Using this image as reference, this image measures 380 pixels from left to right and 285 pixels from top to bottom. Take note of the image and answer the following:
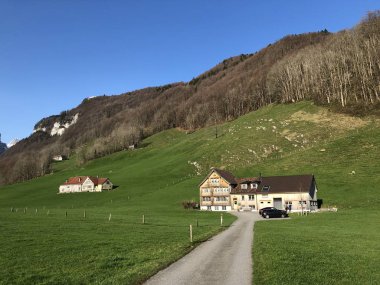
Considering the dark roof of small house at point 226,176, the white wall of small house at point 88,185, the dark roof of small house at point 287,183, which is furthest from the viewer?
the white wall of small house at point 88,185

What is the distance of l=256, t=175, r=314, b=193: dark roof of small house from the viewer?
293ft

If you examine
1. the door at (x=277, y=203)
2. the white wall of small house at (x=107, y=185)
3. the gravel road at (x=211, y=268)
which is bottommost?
the gravel road at (x=211, y=268)

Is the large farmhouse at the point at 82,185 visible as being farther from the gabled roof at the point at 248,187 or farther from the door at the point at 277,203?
the door at the point at 277,203

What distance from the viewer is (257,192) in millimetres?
96875

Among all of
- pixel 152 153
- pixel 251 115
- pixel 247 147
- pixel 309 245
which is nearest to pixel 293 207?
pixel 247 147

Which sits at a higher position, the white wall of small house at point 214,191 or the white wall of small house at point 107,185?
the white wall of small house at point 107,185

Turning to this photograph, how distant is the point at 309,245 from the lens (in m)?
29.4

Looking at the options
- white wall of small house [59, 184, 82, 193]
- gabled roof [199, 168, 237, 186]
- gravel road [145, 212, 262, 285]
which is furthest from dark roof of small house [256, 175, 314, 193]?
white wall of small house [59, 184, 82, 193]

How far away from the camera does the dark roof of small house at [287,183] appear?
293 feet

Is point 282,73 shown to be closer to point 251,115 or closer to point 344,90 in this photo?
point 251,115

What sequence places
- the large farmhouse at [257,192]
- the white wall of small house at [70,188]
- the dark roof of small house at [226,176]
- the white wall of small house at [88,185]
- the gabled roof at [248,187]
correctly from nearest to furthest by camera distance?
the large farmhouse at [257,192] → the gabled roof at [248,187] → the dark roof of small house at [226,176] → the white wall of small house at [88,185] → the white wall of small house at [70,188]

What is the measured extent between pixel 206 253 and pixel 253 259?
424 cm

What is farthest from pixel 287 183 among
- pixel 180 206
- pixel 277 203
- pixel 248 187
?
pixel 180 206

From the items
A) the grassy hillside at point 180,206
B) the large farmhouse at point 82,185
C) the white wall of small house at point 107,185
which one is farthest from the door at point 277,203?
the large farmhouse at point 82,185
